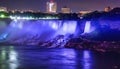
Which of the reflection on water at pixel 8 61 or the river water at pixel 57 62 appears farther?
A: the river water at pixel 57 62

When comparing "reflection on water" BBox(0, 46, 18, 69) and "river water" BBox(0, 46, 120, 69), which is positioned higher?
"reflection on water" BBox(0, 46, 18, 69)

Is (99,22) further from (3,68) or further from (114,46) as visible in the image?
(3,68)

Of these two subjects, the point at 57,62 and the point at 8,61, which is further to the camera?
the point at 57,62

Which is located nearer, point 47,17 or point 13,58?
point 13,58

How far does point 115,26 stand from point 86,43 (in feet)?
44.3

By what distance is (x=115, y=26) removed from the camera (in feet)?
322

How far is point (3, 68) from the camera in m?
50.0

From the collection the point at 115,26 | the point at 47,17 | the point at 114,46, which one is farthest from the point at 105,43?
the point at 47,17

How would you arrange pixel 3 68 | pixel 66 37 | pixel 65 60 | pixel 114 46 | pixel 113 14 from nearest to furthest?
pixel 3 68
pixel 65 60
pixel 114 46
pixel 66 37
pixel 113 14

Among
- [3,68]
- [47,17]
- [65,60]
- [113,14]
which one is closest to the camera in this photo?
[3,68]

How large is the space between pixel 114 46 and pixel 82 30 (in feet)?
48.2

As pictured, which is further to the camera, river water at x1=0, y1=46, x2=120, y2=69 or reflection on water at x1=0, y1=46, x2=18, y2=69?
river water at x1=0, y1=46, x2=120, y2=69

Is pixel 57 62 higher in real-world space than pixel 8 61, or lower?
lower

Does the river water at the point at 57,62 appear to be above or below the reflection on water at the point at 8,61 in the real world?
below
